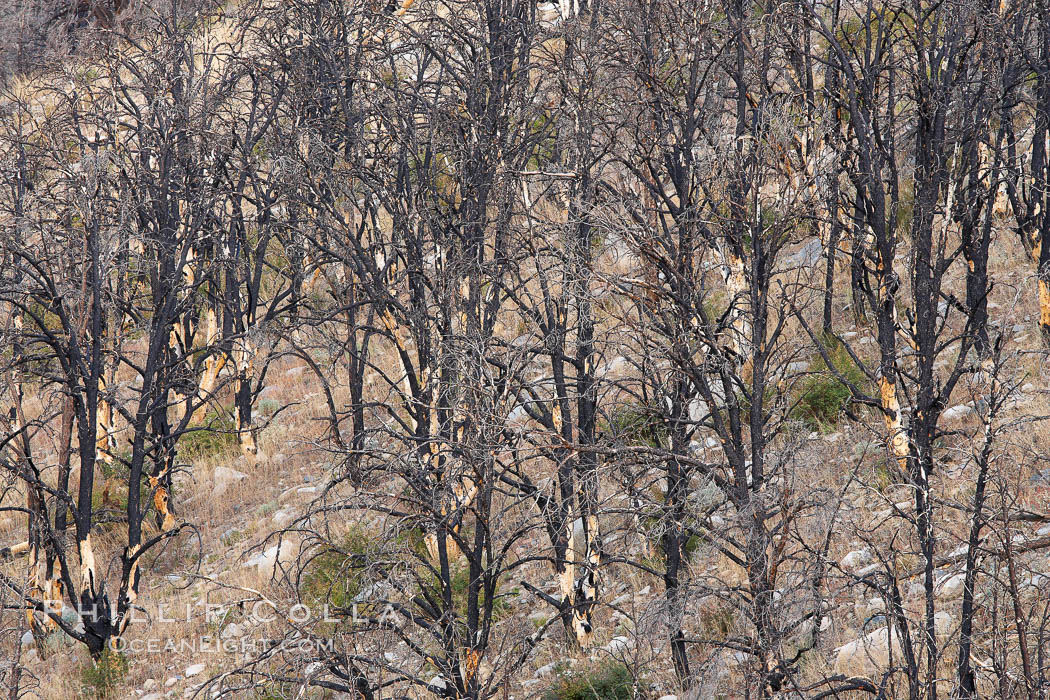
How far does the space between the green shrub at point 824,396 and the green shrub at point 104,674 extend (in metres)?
8.14

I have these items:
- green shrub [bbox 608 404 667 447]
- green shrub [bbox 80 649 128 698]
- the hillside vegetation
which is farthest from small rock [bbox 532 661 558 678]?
green shrub [bbox 80 649 128 698]

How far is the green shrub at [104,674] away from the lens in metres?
10.0

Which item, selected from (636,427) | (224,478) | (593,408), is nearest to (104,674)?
(224,478)

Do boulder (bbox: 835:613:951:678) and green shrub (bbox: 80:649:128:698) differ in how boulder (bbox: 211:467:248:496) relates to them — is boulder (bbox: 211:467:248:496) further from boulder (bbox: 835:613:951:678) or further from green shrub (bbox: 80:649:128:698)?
boulder (bbox: 835:613:951:678)

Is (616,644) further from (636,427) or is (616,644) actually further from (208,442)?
(208,442)

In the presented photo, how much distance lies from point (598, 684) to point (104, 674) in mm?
5302

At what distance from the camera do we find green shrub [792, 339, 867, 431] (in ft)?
38.7

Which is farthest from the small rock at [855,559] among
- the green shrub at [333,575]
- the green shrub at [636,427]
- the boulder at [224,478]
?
the boulder at [224,478]

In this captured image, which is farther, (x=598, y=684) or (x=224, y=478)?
(x=224, y=478)

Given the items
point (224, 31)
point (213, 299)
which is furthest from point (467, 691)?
point (224, 31)

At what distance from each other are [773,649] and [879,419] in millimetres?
5902

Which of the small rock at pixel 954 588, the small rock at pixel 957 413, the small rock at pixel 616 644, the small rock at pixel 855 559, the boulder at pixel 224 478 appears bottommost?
the small rock at pixel 616 644

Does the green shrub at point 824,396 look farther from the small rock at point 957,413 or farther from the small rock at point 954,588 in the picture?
the small rock at point 954,588

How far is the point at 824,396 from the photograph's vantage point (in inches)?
477
